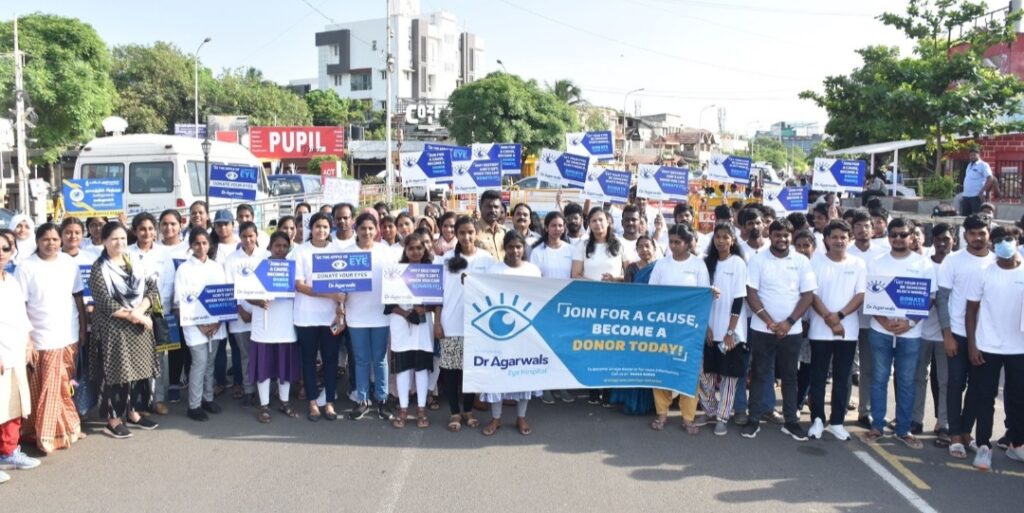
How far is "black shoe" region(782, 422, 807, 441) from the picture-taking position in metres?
6.43

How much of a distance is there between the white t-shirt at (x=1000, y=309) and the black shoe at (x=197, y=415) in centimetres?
635

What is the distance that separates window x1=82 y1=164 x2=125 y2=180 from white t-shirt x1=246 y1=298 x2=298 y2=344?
10.1m

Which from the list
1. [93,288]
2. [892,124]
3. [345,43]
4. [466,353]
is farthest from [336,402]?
[345,43]

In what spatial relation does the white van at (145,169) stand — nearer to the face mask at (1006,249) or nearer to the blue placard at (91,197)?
the blue placard at (91,197)

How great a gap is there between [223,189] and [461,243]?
710cm

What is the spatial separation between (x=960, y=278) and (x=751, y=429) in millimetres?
2023

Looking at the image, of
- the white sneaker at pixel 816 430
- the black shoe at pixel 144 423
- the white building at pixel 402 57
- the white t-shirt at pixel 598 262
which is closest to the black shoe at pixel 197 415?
Answer: the black shoe at pixel 144 423

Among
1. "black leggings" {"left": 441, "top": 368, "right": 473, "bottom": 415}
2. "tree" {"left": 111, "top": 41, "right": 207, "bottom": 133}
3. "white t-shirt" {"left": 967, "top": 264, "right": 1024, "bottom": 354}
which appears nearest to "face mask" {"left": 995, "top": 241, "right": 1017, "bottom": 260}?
"white t-shirt" {"left": 967, "top": 264, "right": 1024, "bottom": 354}

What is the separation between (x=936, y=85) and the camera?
67.5 feet

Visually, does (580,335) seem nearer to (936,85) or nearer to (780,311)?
(780,311)

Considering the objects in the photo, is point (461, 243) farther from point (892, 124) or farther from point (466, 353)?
point (892, 124)

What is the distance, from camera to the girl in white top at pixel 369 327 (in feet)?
22.2

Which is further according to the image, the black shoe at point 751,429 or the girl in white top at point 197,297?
the girl in white top at point 197,297

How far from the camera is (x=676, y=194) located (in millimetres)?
12055
